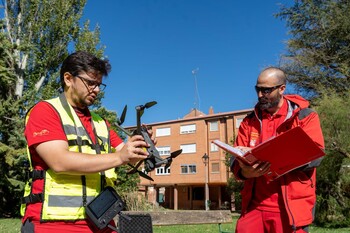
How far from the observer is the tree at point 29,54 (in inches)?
858

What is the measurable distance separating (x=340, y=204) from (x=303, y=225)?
60.6 ft

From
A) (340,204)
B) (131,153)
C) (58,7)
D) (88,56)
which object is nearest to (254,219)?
(131,153)

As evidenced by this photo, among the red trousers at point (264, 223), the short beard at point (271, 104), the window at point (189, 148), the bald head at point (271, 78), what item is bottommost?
the red trousers at point (264, 223)

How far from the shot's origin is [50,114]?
93.8 inches

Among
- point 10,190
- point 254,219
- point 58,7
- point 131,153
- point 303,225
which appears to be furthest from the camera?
point 58,7

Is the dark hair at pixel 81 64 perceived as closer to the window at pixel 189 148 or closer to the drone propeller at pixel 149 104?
the drone propeller at pixel 149 104

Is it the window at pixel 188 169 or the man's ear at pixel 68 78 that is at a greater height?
the man's ear at pixel 68 78

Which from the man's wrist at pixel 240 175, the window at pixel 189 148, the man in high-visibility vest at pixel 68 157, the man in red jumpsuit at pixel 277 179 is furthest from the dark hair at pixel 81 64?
the window at pixel 189 148

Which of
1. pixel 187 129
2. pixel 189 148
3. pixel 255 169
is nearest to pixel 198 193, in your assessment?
pixel 189 148

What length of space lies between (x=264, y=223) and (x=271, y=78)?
138 centimetres

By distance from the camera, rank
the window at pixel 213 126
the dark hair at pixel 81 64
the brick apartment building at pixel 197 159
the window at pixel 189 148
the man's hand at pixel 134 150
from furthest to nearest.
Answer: the window at pixel 189 148 → the window at pixel 213 126 → the brick apartment building at pixel 197 159 → the dark hair at pixel 81 64 → the man's hand at pixel 134 150

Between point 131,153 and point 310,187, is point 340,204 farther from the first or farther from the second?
point 131,153

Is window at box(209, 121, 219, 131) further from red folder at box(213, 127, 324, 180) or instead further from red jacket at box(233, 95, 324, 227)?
red folder at box(213, 127, 324, 180)

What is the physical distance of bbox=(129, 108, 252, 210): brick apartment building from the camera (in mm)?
49375
